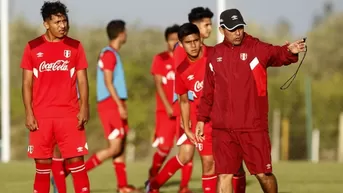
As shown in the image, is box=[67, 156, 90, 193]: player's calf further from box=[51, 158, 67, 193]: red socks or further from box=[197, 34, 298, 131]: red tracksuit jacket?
box=[197, 34, 298, 131]: red tracksuit jacket

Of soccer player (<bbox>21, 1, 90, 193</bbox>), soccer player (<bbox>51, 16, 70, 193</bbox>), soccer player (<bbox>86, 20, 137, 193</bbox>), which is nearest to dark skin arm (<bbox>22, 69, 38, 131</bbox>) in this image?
soccer player (<bbox>21, 1, 90, 193</bbox>)

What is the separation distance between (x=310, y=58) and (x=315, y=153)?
33.4 meters

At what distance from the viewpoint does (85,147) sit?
472 inches

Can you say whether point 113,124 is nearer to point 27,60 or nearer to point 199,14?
point 199,14

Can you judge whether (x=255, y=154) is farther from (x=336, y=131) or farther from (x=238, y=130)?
(x=336, y=131)

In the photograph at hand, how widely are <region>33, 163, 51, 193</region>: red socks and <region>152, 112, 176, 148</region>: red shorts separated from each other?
158 inches

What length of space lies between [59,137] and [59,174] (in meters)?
1.46

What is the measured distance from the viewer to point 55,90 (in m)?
11.9

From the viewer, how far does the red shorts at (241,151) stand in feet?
36.2

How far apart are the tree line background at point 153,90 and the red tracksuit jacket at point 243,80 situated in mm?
22938

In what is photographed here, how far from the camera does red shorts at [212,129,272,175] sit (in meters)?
11.0

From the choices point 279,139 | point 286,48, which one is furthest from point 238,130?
point 279,139

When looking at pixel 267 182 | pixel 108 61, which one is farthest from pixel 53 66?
pixel 108 61

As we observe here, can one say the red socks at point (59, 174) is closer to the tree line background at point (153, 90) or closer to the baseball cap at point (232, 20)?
the baseball cap at point (232, 20)
